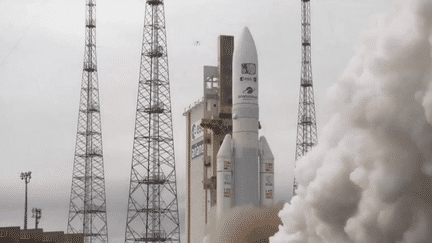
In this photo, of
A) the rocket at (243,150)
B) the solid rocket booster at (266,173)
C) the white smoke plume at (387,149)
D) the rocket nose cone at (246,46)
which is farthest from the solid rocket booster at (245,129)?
the white smoke plume at (387,149)

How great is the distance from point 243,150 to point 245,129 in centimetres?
161

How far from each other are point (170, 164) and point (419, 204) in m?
43.7

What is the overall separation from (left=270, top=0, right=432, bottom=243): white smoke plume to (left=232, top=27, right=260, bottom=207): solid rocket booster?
89.7 feet

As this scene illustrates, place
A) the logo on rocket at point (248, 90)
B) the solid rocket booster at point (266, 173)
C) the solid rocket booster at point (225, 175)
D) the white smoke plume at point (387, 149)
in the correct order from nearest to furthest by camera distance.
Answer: the white smoke plume at point (387, 149)
the logo on rocket at point (248, 90)
the solid rocket booster at point (225, 175)
the solid rocket booster at point (266, 173)

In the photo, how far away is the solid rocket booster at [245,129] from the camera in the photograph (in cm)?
5675

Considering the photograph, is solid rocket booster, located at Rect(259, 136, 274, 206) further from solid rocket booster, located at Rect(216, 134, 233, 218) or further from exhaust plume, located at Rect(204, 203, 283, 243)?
exhaust plume, located at Rect(204, 203, 283, 243)

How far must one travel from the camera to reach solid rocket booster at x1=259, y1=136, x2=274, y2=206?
5809 cm

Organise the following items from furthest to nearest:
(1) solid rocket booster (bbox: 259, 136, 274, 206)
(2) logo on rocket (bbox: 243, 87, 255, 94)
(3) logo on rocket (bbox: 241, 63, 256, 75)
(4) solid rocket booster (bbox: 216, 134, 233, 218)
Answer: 1. (1) solid rocket booster (bbox: 259, 136, 274, 206)
2. (3) logo on rocket (bbox: 241, 63, 256, 75)
3. (4) solid rocket booster (bbox: 216, 134, 233, 218)
4. (2) logo on rocket (bbox: 243, 87, 255, 94)

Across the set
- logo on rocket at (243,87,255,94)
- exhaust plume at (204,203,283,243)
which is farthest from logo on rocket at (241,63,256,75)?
exhaust plume at (204,203,283,243)

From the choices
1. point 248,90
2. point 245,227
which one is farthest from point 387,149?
point 248,90

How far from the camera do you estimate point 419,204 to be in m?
26.5

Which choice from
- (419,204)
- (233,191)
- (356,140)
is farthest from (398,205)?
(233,191)

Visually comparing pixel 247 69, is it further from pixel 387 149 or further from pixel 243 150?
pixel 387 149

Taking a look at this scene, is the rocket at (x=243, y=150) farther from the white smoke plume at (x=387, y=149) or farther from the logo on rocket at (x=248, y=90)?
the white smoke plume at (x=387, y=149)
